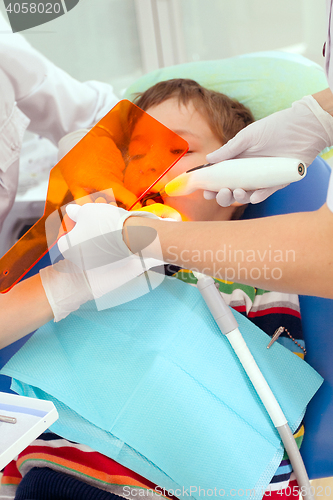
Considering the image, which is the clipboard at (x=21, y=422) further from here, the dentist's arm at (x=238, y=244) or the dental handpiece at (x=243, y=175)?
the dental handpiece at (x=243, y=175)

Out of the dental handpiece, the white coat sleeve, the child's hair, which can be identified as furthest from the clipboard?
the white coat sleeve

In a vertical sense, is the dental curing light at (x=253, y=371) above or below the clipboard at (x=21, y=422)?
below

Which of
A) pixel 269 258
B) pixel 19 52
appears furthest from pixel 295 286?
pixel 19 52

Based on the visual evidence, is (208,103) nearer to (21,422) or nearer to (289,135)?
(289,135)

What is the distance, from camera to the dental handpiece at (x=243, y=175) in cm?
66

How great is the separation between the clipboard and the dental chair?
336mm

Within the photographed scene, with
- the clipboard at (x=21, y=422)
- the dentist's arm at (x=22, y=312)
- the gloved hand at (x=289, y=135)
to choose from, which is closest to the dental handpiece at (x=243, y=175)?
the gloved hand at (x=289, y=135)

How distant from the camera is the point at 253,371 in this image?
0.69m

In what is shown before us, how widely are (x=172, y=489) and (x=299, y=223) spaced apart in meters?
0.49

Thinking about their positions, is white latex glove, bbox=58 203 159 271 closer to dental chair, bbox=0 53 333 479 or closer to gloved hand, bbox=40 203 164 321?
gloved hand, bbox=40 203 164 321

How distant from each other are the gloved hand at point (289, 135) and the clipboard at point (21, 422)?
51 centimetres

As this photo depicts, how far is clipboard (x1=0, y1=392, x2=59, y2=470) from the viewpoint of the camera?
1.39 ft

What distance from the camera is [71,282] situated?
2.39 ft

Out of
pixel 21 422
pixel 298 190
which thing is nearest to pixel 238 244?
pixel 21 422
